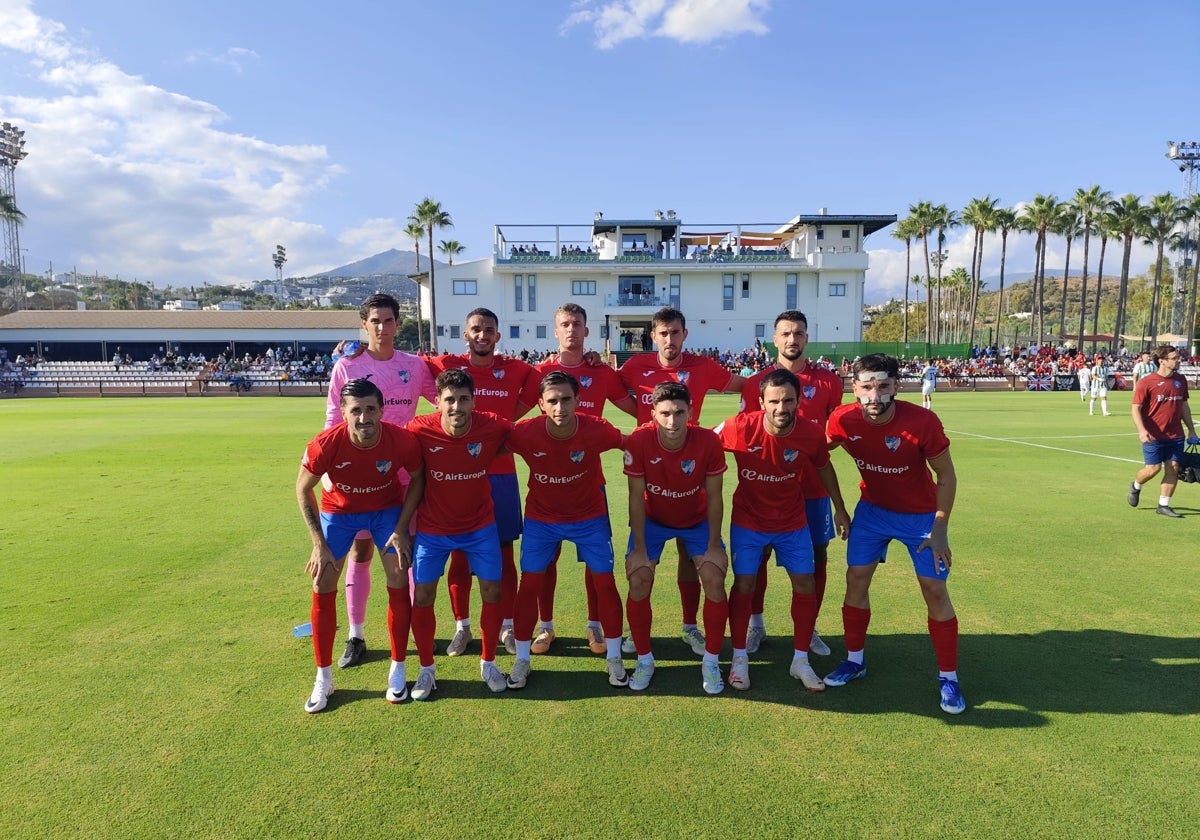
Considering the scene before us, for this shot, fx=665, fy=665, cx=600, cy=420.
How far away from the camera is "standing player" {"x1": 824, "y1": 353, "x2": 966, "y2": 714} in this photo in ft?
14.0

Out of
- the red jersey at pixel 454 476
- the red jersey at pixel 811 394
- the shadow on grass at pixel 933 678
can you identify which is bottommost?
the shadow on grass at pixel 933 678

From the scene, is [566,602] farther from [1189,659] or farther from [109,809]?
[1189,659]

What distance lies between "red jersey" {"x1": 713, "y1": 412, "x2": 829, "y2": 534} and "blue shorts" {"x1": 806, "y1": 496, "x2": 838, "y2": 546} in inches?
17.9

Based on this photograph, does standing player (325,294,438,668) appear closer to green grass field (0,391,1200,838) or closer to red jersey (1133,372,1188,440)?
green grass field (0,391,1200,838)

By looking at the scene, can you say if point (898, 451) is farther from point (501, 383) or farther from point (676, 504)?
point (501, 383)

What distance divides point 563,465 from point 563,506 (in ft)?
0.99

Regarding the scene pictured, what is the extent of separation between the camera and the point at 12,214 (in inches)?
2427

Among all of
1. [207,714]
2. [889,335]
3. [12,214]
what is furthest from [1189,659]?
[889,335]

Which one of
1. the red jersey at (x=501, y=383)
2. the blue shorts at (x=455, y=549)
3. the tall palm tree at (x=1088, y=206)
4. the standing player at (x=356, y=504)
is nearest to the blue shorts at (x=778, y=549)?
the blue shorts at (x=455, y=549)

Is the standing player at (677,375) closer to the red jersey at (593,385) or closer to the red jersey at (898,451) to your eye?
the red jersey at (593,385)

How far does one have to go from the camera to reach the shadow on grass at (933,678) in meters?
4.09

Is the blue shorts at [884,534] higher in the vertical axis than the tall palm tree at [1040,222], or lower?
lower

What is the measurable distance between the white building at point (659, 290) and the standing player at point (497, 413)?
4954 cm

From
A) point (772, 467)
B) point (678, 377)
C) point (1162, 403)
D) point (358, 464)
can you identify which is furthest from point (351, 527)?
point (1162, 403)
